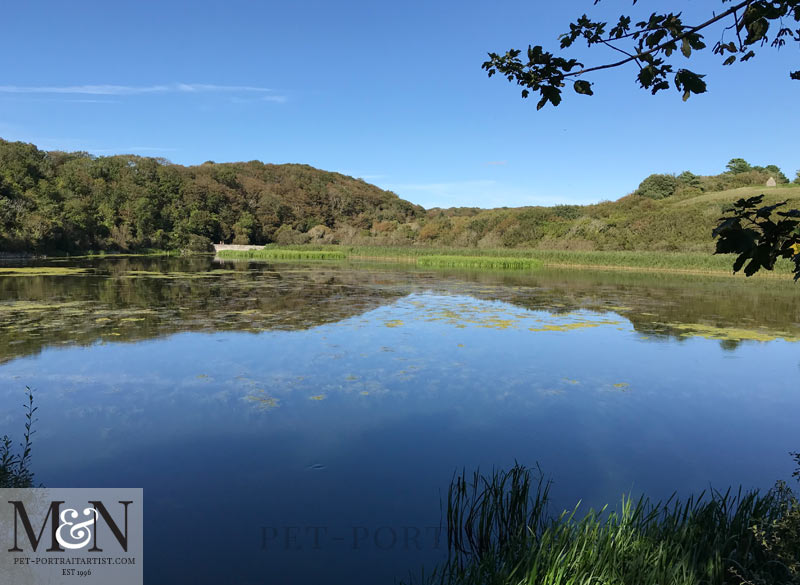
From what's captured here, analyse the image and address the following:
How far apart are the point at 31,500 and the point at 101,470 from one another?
0.92 metres

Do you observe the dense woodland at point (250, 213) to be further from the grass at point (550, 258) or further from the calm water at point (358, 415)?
the calm water at point (358, 415)

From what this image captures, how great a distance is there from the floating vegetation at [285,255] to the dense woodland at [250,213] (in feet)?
33.1

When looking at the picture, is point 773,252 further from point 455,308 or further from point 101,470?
point 455,308

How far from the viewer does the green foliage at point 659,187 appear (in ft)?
190

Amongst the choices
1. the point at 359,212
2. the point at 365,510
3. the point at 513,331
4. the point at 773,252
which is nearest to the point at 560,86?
the point at 773,252

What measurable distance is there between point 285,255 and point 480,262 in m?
17.8

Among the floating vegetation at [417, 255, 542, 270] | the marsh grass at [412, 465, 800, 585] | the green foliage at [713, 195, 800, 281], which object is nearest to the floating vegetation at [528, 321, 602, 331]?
the marsh grass at [412, 465, 800, 585]

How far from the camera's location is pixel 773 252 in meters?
1.74

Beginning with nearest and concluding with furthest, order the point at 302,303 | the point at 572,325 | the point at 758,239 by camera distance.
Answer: the point at 758,239 → the point at 572,325 → the point at 302,303

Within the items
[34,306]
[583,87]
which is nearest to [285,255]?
[34,306]

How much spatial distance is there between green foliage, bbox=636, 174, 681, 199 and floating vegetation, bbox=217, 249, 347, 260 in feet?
119

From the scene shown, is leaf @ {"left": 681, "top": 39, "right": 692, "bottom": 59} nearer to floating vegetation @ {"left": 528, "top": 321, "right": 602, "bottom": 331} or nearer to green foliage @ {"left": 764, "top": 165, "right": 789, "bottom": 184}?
floating vegetation @ {"left": 528, "top": 321, "right": 602, "bottom": 331}

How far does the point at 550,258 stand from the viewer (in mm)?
35000

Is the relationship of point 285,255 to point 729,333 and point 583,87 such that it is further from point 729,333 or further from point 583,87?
point 583,87
